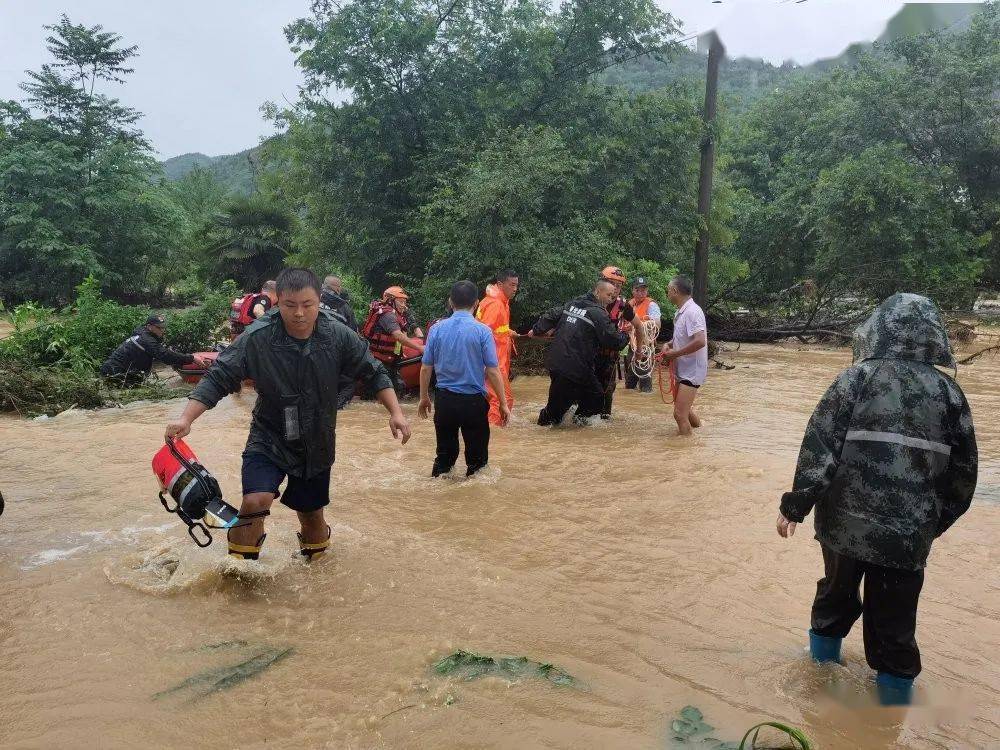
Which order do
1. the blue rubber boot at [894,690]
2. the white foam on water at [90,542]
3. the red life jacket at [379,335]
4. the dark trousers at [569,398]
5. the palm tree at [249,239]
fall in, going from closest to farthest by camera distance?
the blue rubber boot at [894,690] → the white foam on water at [90,542] → the dark trousers at [569,398] → the red life jacket at [379,335] → the palm tree at [249,239]

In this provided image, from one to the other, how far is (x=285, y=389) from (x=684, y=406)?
18.4 feet

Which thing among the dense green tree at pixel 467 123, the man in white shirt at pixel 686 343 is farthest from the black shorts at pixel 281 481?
the dense green tree at pixel 467 123

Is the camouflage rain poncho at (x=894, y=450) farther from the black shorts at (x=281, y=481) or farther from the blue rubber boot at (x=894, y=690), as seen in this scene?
the black shorts at (x=281, y=481)

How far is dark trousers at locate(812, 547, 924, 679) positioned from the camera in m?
3.23

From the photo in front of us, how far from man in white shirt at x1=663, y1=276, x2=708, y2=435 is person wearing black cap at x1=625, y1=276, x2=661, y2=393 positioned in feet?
8.03

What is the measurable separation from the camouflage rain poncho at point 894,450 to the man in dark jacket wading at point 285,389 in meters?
2.31

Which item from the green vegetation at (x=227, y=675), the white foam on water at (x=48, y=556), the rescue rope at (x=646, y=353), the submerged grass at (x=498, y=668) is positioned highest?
the rescue rope at (x=646, y=353)

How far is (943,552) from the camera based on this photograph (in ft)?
17.6

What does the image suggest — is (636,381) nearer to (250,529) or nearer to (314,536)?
(314,536)

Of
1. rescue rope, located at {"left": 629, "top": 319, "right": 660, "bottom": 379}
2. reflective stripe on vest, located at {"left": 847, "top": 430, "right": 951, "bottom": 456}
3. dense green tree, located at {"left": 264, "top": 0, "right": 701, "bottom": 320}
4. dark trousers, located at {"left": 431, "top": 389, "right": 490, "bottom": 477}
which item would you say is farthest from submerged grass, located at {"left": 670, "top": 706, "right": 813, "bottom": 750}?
dense green tree, located at {"left": 264, "top": 0, "right": 701, "bottom": 320}

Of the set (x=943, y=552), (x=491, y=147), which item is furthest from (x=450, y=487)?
(x=491, y=147)

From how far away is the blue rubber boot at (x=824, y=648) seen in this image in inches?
143

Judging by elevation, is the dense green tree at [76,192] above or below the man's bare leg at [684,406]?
above

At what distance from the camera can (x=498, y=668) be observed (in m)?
3.59
